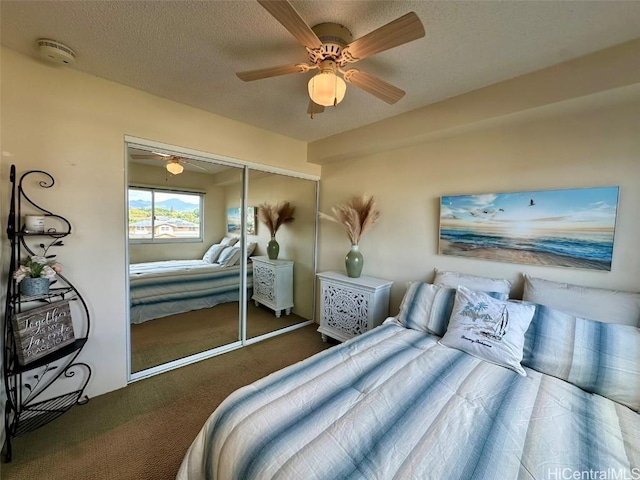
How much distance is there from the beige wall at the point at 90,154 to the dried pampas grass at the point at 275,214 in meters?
1.16

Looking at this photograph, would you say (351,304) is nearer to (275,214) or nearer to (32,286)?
(275,214)

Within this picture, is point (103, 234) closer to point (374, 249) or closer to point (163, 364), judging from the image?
point (163, 364)

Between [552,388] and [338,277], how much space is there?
77.8 inches

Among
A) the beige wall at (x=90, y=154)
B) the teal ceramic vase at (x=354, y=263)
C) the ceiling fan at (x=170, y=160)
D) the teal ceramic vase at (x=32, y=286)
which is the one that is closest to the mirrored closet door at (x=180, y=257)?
the ceiling fan at (x=170, y=160)

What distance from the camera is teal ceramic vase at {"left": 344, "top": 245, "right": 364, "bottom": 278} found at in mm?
3012

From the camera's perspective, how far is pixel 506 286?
2.09m

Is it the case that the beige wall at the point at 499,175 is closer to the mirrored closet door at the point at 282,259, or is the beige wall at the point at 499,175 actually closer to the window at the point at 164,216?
the mirrored closet door at the point at 282,259

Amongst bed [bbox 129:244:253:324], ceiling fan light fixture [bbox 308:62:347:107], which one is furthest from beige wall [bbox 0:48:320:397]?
ceiling fan light fixture [bbox 308:62:347:107]

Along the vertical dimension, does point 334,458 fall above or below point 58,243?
below

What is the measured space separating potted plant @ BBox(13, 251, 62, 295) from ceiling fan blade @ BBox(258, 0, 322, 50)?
2022 millimetres

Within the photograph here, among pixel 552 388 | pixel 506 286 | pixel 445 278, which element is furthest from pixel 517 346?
pixel 445 278

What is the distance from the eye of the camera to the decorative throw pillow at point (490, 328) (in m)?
1.62

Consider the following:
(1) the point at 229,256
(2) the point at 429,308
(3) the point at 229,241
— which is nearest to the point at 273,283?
(1) the point at 229,256

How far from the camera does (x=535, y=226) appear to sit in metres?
2.04
